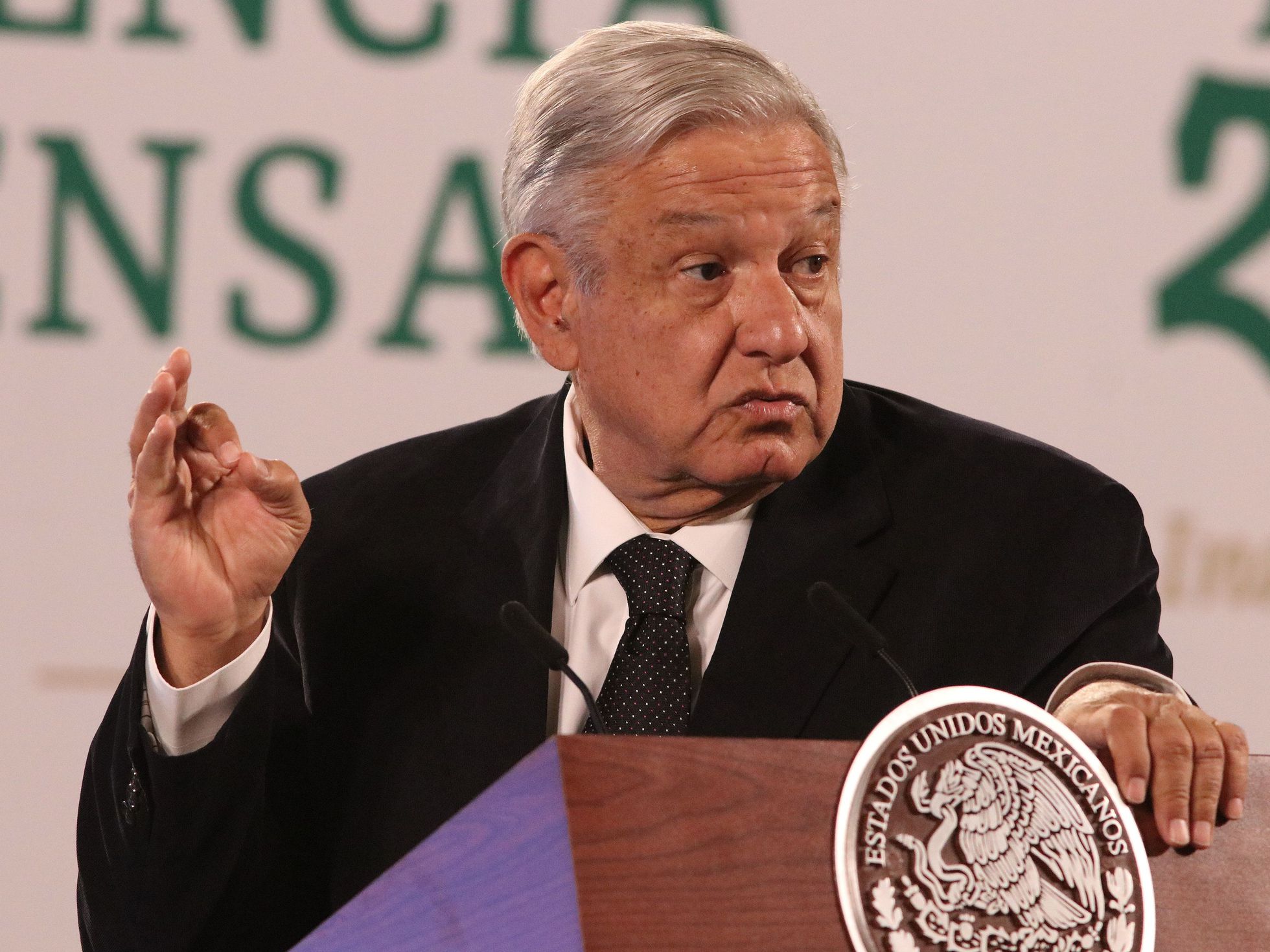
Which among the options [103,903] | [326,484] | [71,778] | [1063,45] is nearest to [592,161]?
[326,484]

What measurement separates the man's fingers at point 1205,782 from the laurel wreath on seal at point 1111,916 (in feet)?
0.35

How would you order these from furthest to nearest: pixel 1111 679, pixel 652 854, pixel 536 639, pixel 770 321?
Answer: pixel 770 321
pixel 1111 679
pixel 536 639
pixel 652 854

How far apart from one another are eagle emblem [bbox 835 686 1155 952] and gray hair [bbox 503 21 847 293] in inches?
35.2

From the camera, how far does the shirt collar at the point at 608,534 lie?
6.30ft

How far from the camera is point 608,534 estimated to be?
1.95 m

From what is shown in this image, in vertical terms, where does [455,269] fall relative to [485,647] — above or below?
above

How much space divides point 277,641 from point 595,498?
412 millimetres

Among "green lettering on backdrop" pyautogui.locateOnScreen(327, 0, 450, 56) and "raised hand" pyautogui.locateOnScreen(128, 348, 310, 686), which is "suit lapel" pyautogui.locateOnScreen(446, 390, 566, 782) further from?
"green lettering on backdrop" pyautogui.locateOnScreen(327, 0, 450, 56)

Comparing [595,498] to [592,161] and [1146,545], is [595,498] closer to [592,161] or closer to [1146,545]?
[592,161]

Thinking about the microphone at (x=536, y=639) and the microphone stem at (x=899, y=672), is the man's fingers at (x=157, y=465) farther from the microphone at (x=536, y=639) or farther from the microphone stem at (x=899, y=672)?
the microphone stem at (x=899, y=672)

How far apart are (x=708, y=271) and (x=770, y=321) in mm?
98

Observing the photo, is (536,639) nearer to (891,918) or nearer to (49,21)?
(891,918)

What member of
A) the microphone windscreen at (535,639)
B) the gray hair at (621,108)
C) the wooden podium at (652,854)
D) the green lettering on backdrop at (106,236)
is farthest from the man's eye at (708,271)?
the green lettering on backdrop at (106,236)

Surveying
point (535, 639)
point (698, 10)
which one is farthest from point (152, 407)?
point (698, 10)
